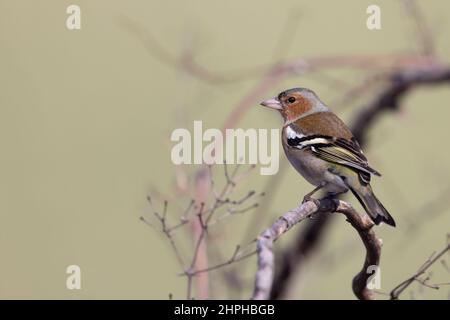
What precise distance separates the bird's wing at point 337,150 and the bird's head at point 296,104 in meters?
0.40

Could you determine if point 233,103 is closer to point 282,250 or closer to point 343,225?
point 343,225

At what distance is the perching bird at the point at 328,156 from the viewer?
429 cm

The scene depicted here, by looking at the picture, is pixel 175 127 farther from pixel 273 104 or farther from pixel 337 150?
pixel 337 150

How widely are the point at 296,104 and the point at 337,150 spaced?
2.27ft

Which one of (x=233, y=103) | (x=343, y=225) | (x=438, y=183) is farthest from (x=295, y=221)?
(x=233, y=103)

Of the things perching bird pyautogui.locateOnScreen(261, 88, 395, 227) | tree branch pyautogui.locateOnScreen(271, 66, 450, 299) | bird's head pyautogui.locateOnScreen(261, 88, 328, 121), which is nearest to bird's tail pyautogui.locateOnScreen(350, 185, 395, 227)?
perching bird pyautogui.locateOnScreen(261, 88, 395, 227)

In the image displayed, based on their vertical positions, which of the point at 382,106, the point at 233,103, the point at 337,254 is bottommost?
the point at 337,254

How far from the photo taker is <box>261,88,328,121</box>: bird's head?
5.00m

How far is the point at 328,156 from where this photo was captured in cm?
441

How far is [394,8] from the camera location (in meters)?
6.83

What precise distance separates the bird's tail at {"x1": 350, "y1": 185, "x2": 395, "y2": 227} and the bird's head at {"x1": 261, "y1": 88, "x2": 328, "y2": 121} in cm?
83

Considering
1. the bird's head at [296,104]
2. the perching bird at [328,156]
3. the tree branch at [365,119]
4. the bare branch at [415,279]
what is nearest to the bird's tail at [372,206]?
the perching bird at [328,156]

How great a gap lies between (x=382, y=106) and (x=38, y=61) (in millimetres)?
4306

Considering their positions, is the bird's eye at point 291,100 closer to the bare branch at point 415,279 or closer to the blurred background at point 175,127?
the blurred background at point 175,127
